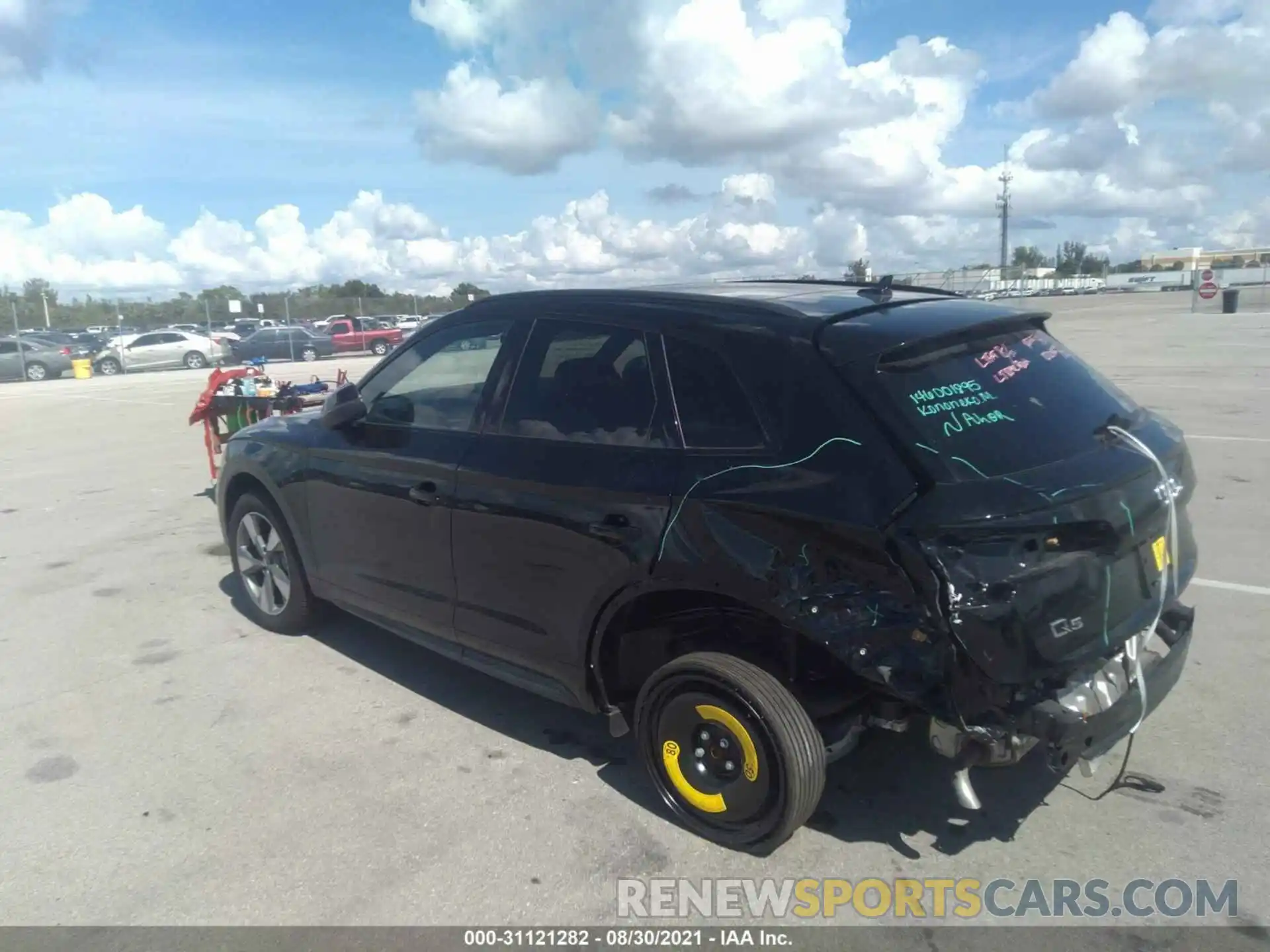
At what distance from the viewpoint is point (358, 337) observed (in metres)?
40.1

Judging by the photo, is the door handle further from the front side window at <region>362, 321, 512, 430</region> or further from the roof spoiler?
the roof spoiler

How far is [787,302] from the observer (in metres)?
3.49

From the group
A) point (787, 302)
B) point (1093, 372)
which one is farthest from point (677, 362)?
point (1093, 372)

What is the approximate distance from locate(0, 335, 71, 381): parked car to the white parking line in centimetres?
3494

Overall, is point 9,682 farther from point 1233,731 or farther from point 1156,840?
point 1233,731

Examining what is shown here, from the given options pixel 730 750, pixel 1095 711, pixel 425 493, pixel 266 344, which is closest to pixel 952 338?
pixel 1095 711

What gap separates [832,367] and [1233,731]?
2392mm

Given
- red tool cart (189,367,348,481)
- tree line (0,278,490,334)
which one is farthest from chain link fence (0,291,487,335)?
red tool cart (189,367,348,481)

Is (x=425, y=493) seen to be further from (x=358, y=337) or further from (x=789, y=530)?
(x=358, y=337)

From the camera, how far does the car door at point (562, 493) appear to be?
338cm

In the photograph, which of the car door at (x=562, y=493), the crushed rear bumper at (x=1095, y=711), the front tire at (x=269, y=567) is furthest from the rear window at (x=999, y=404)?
the front tire at (x=269, y=567)

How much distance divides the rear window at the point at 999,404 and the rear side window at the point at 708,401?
46 centimetres

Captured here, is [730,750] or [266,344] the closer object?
[730,750]

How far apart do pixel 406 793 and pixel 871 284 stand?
9.32ft
